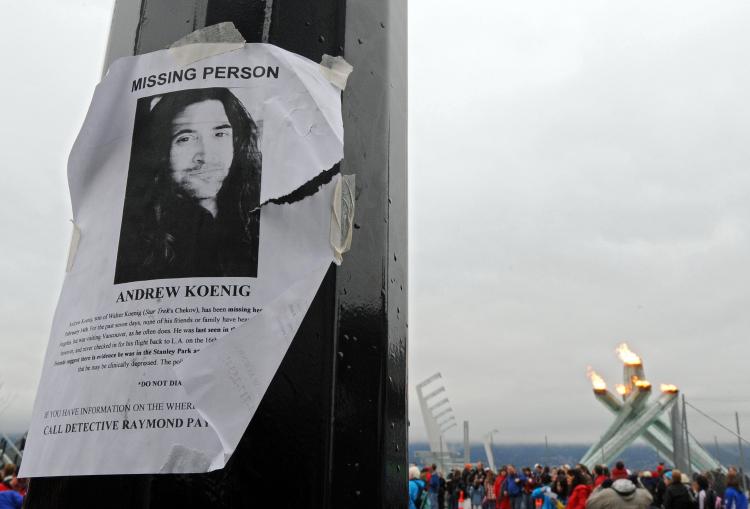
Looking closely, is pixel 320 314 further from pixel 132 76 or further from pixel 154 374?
pixel 132 76

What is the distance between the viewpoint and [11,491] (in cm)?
659

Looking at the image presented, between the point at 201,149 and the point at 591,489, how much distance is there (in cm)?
997

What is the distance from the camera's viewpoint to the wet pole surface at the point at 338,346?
133 cm

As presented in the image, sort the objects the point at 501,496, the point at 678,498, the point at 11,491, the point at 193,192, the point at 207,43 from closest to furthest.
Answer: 1. the point at 193,192
2. the point at 207,43
3. the point at 11,491
4. the point at 678,498
5. the point at 501,496

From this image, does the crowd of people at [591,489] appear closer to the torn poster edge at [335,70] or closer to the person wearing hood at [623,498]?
the person wearing hood at [623,498]

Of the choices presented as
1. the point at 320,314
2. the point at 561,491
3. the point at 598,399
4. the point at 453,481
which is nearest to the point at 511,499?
the point at 561,491

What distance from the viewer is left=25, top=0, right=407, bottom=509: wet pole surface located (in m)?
1.33

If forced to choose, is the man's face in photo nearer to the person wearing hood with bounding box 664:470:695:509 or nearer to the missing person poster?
the missing person poster

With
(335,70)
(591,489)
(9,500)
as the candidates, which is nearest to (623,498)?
(591,489)

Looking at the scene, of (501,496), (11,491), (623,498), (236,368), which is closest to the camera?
(236,368)

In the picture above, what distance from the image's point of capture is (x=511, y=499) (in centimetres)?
1595

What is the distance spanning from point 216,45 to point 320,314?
0.67 metres

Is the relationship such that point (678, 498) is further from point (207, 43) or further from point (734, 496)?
point (207, 43)

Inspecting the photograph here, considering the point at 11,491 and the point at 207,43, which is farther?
the point at 11,491
